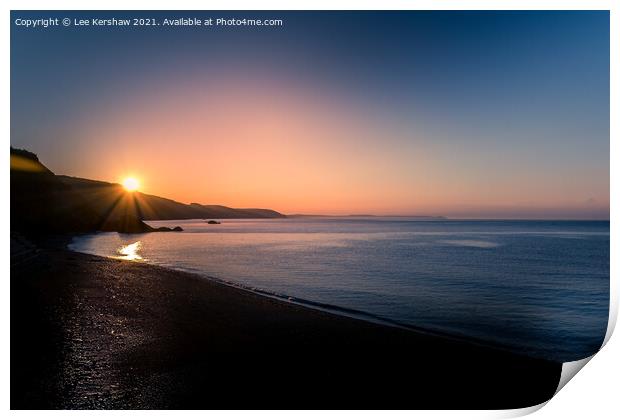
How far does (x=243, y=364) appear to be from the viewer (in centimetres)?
676

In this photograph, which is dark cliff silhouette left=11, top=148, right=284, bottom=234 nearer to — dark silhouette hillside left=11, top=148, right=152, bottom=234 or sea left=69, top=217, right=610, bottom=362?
dark silhouette hillside left=11, top=148, right=152, bottom=234

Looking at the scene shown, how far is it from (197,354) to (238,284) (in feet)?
26.0

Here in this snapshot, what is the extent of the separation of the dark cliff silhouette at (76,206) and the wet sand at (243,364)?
58.3 ft

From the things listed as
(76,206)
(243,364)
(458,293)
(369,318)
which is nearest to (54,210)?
(76,206)

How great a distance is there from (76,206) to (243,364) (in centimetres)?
4372

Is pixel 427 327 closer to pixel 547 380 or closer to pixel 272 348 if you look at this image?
pixel 547 380

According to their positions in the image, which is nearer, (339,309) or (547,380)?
(547,380)

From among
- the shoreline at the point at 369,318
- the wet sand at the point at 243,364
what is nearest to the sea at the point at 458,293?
the shoreline at the point at 369,318

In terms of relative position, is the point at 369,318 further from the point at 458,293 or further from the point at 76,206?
the point at 76,206

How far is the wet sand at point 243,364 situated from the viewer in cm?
605

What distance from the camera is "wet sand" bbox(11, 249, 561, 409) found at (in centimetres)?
605

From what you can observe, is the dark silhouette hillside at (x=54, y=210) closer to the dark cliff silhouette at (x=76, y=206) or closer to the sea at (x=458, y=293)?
the dark cliff silhouette at (x=76, y=206)
